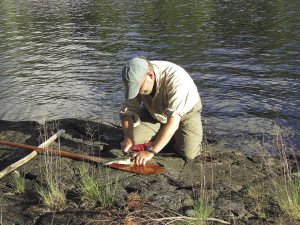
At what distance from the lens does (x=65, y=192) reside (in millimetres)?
6207

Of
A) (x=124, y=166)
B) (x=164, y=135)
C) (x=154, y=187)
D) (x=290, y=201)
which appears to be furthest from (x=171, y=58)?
(x=290, y=201)

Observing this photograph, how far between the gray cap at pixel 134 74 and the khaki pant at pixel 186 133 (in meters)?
1.59

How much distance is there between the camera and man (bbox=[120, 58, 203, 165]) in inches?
240

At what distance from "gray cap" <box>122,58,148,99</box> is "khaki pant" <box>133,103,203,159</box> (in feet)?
5.20

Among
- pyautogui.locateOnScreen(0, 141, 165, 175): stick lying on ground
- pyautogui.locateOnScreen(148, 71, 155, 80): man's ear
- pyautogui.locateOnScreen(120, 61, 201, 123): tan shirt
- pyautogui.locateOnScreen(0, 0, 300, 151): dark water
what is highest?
pyautogui.locateOnScreen(148, 71, 155, 80): man's ear

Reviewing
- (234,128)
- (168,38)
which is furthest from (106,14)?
(234,128)

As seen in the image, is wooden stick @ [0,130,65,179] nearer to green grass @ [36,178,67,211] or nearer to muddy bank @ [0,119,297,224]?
muddy bank @ [0,119,297,224]

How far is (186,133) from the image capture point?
737cm

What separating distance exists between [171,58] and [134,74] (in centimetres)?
1202

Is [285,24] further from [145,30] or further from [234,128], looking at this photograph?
[234,128]

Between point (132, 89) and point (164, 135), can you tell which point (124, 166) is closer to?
point (164, 135)

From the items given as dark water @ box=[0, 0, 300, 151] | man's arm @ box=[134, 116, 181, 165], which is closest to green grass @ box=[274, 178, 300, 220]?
man's arm @ box=[134, 116, 181, 165]

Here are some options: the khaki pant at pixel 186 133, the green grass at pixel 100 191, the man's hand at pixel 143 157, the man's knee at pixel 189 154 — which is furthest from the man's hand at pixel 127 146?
the green grass at pixel 100 191

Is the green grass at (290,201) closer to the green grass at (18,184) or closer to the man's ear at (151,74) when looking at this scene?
the man's ear at (151,74)
